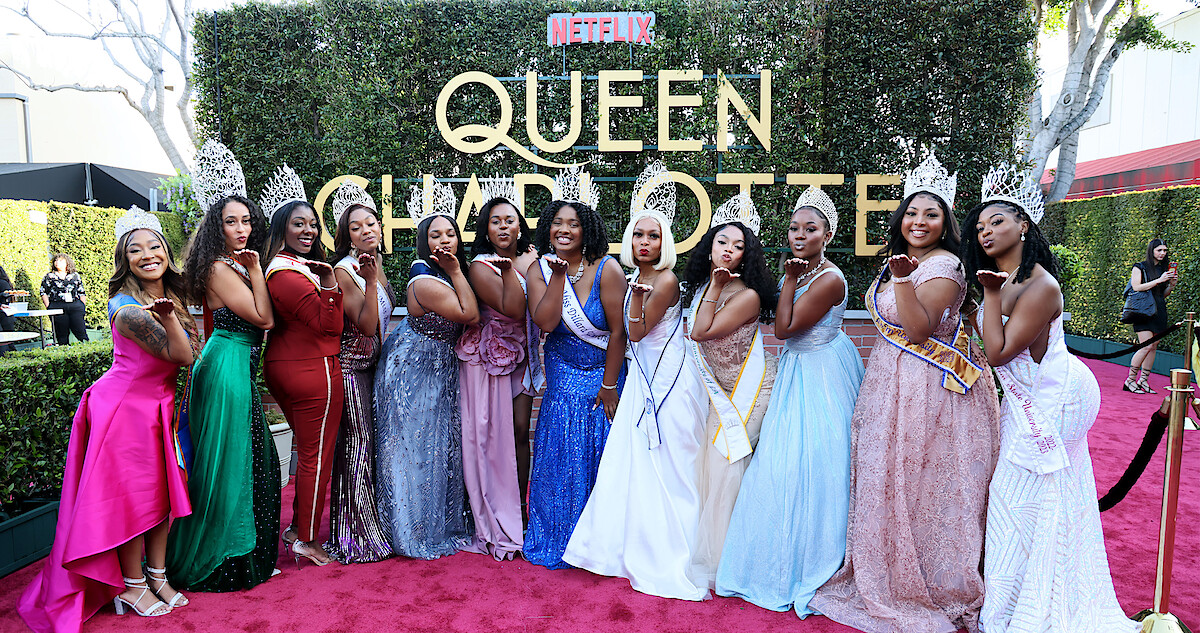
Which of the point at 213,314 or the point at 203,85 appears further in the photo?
the point at 203,85

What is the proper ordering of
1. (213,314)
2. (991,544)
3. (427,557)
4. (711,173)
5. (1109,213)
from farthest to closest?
1. (1109,213)
2. (711,173)
3. (427,557)
4. (213,314)
5. (991,544)

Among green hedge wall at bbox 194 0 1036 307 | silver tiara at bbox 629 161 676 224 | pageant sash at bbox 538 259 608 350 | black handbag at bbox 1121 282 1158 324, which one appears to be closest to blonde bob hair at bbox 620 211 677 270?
pageant sash at bbox 538 259 608 350


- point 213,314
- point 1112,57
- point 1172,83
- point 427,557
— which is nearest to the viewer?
point 213,314

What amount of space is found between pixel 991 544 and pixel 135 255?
3.68m

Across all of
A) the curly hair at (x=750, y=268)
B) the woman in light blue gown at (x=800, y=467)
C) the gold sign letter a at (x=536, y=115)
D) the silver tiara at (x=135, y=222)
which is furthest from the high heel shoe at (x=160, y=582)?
the gold sign letter a at (x=536, y=115)

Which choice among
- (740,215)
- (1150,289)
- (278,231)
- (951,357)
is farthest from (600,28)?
(1150,289)

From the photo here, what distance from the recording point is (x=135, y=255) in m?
2.88

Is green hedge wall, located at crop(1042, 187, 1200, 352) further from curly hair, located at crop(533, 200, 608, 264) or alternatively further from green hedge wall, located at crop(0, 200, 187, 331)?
green hedge wall, located at crop(0, 200, 187, 331)

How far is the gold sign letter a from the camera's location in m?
5.84

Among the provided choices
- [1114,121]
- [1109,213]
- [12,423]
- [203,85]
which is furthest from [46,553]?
[1114,121]

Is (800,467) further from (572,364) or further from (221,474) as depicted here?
(221,474)

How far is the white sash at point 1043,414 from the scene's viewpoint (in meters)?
2.62

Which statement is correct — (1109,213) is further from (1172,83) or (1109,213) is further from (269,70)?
(269,70)
